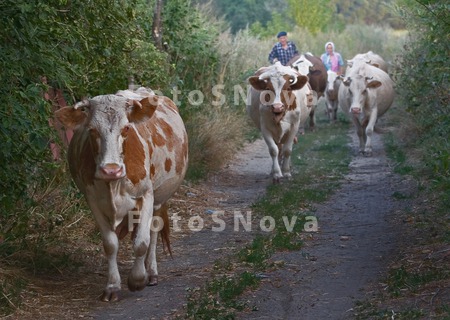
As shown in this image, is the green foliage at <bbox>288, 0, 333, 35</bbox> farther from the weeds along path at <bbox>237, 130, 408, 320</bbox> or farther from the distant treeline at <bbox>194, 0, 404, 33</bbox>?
the weeds along path at <bbox>237, 130, 408, 320</bbox>

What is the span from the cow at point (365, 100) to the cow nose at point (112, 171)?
35.1 ft

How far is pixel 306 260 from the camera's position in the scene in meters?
8.95

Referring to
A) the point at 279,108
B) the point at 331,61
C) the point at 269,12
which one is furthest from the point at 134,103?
the point at 269,12

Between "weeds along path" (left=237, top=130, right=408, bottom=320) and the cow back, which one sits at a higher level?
the cow back

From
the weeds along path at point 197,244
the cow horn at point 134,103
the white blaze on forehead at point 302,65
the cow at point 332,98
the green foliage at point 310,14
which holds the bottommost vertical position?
the weeds along path at point 197,244

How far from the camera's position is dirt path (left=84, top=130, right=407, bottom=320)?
7.39 meters

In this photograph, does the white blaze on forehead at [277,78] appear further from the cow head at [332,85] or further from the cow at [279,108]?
the cow head at [332,85]

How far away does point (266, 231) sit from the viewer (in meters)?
10.5

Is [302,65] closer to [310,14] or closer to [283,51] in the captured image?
[283,51]

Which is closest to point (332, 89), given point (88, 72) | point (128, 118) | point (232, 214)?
point (232, 214)

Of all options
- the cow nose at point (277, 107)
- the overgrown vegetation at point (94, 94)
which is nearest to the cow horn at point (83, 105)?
the overgrown vegetation at point (94, 94)

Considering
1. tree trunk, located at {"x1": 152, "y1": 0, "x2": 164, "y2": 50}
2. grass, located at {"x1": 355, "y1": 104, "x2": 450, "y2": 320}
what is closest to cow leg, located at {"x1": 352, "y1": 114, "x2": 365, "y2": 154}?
grass, located at {"x1": 355, "y1": 104, "x2": 450, "y2": 320}

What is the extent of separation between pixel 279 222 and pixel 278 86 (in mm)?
3693

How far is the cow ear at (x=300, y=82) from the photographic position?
1420 cm
